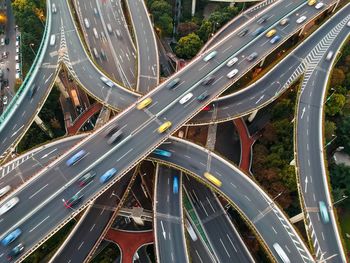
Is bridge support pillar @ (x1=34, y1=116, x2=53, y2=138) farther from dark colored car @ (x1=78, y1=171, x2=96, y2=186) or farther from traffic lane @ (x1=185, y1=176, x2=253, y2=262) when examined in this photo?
traffic lane @ (x1=185, y1=176, x2=253, y2=262)

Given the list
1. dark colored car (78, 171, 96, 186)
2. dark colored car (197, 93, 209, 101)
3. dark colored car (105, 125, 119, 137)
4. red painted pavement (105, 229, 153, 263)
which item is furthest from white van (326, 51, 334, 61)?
dark colored car (78, 171, 96, 186)

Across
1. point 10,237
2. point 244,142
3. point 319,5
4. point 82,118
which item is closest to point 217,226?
point 244,142

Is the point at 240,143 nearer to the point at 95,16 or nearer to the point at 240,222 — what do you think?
the point at 240,222

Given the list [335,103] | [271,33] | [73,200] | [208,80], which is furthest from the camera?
[271,33]

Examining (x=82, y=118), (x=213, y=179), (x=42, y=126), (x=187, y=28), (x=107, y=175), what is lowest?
(x=213, y=179)

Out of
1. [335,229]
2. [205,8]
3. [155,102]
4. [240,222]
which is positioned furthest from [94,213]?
[205,8]

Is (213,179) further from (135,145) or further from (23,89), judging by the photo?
(23,89)
